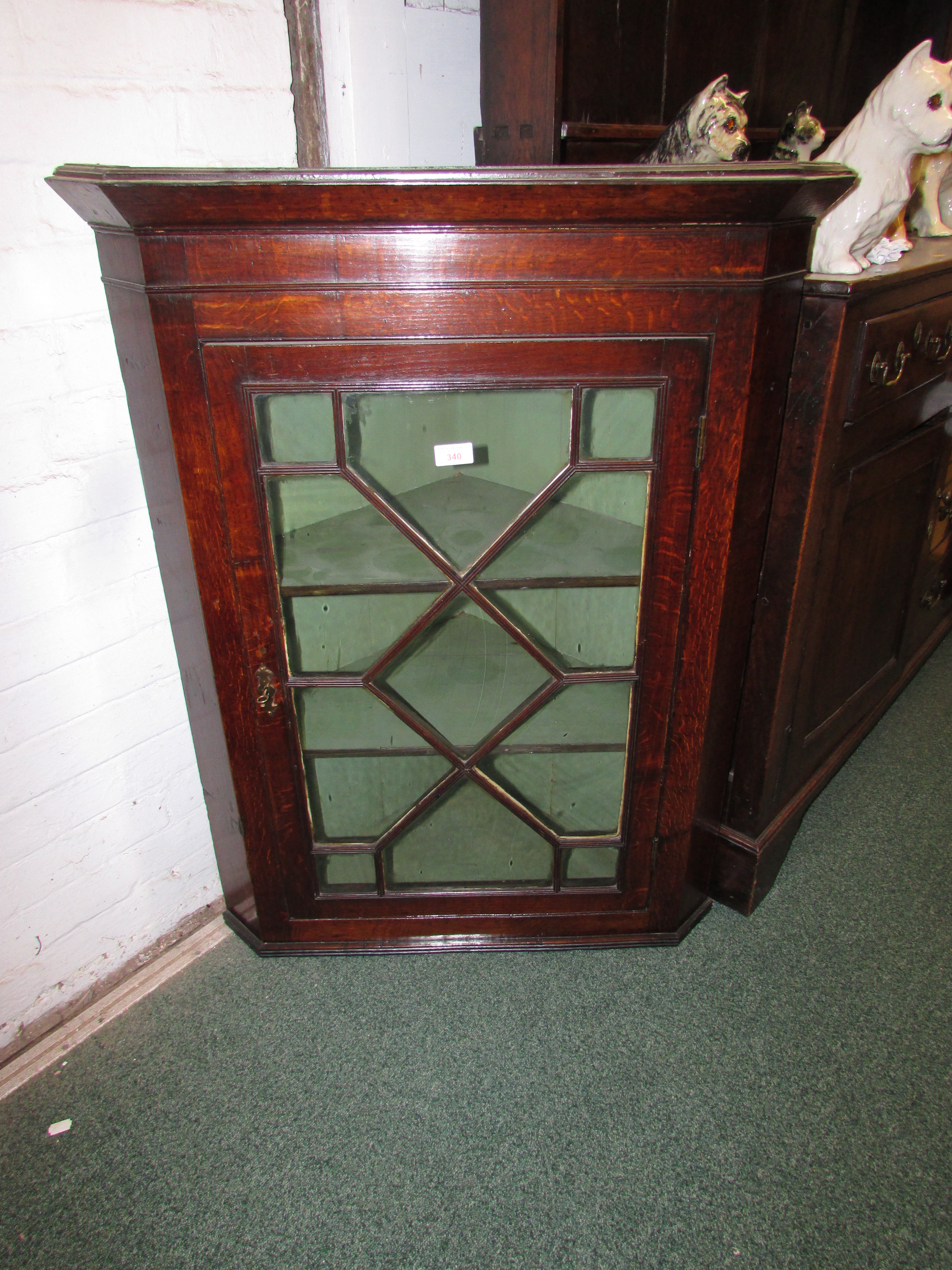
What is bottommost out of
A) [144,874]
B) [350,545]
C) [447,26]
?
[144,874]

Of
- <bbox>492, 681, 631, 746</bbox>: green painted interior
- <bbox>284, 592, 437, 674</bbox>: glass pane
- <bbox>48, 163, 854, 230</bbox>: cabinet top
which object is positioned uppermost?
<bbox>48, 163, 854, 230</bbox>: cabinet top

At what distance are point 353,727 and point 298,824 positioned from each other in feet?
0.59

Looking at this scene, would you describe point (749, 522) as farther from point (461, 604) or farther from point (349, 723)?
point (349, 723)

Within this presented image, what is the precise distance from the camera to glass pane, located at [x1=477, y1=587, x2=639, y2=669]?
108cm

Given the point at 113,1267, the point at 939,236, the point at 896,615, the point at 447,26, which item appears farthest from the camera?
the point at 896,615

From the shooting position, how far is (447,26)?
1.28 m

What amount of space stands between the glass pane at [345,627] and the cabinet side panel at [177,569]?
123 millimetres

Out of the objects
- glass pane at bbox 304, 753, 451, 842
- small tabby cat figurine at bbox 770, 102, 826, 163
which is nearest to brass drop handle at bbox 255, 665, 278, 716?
glass pane at bbox 304, 753, 451, 842

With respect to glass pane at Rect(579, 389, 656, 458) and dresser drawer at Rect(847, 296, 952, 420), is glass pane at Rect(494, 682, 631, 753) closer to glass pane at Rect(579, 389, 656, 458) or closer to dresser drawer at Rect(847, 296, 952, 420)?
glass pane at Rect(579, 389, 656, 458)

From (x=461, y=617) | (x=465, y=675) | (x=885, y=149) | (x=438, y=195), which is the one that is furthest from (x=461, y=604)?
(x=885, y=149)

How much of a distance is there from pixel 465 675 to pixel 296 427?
42 centimetres

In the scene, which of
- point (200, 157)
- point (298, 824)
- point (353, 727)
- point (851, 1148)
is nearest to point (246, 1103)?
point (298, 824)

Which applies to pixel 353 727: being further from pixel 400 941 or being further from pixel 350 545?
pixel 400 941

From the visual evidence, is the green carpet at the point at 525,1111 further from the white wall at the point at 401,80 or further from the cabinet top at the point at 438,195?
the white wall at the point at 401,80
